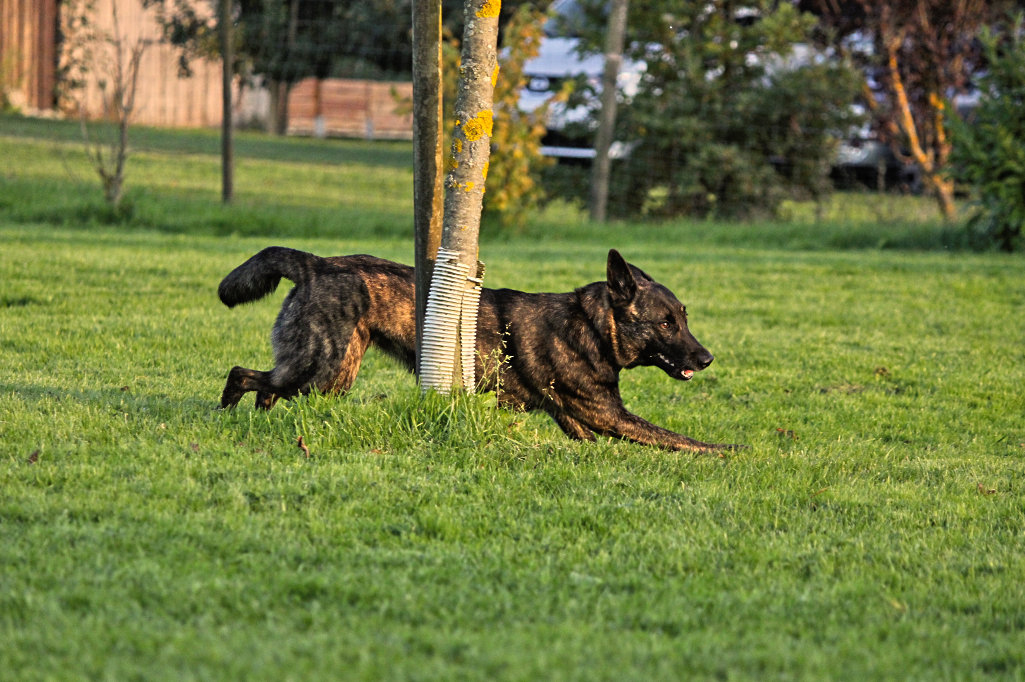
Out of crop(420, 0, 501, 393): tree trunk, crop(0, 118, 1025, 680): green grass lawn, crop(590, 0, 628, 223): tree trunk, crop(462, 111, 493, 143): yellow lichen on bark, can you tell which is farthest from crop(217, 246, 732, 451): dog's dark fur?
crop(590, 0, 628, 223): tree trunk

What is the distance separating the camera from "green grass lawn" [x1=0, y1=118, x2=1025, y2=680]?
295 centimetres

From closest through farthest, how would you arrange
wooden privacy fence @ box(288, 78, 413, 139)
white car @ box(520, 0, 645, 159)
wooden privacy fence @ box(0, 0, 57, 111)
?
white car @ box(520, 0, 645, 159)
wooden privacy fence @ box(0, 0, 57, 111)
wooden privacy fence @ box(288, 78, 413, 139)

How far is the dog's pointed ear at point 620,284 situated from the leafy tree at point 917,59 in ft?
→ 46.1

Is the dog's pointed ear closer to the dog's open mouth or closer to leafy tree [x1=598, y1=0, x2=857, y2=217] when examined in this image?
the dog's open mouth

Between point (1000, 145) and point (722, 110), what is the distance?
4270 mm

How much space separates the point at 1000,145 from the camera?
43.8 feet

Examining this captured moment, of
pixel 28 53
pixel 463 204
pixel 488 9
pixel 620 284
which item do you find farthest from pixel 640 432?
pixel 28 53

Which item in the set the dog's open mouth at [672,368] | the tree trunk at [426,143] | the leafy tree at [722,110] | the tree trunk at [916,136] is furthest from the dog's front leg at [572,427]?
the tree trunk at [916,136]

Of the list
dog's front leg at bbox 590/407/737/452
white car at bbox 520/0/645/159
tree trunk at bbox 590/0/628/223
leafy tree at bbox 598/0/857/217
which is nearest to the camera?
dog's front leg at bbox 590/407/737/452

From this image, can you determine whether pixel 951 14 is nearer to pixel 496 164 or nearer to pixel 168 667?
pixel 496 164

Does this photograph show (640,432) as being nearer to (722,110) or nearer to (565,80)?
(565,80)

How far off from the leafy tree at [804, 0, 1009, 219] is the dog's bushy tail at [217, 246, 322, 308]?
49.2 ft

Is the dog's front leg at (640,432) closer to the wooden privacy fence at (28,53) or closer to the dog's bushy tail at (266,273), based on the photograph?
the dog's bushy tail at (266,273)

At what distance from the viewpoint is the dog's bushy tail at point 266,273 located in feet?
17.4
